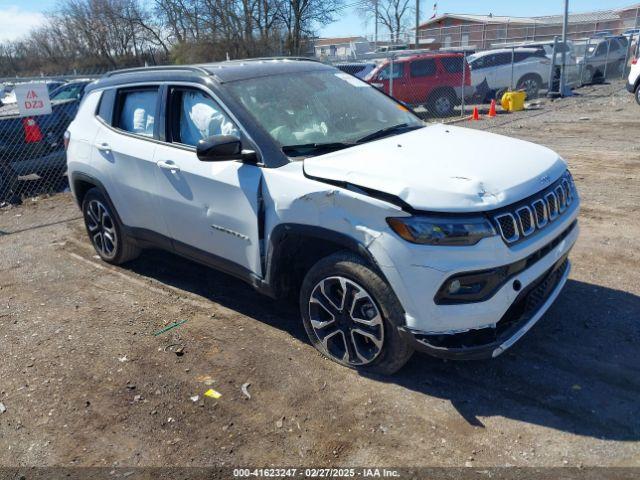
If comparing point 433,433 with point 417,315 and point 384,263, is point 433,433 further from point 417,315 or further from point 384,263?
point 384,263

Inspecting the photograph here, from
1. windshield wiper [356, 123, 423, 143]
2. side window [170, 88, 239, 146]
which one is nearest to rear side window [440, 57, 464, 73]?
windshield wiper [356, 123, 423, 143]

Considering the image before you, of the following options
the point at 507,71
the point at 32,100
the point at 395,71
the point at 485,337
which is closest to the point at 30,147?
the point at 32,100

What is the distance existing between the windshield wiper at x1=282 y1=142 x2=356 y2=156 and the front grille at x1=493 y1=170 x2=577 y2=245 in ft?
3.96

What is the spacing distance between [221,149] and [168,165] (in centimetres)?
86

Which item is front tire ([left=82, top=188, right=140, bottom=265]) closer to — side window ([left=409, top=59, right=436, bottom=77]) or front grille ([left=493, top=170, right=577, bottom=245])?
front grille ([left=493, top=170, right=577, bottom=245])

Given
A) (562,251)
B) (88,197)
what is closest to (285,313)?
(562,251)

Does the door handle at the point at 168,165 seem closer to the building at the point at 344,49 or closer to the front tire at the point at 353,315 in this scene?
the front tire at the point at 353,315

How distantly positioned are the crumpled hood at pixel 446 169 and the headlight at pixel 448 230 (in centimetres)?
6

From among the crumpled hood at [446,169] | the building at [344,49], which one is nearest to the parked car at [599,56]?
the building at [344,49]

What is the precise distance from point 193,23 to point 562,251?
41.2 metres

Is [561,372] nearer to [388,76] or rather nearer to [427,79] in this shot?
[388,76]

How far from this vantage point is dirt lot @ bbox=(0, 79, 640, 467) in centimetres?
290

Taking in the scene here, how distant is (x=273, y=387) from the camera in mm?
3449

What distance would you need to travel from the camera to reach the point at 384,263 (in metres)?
3.00
